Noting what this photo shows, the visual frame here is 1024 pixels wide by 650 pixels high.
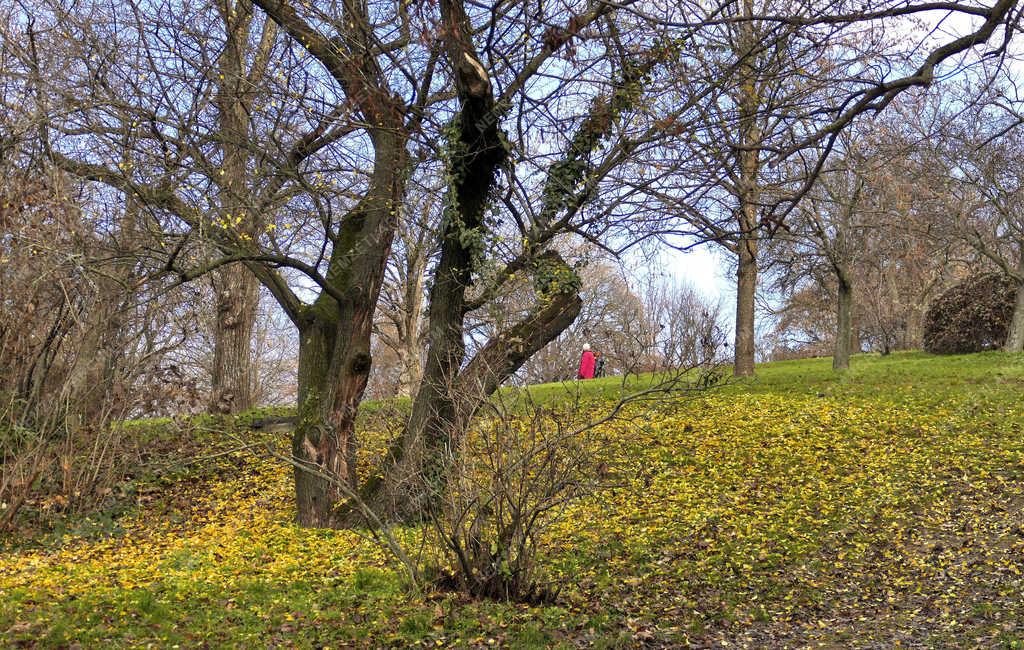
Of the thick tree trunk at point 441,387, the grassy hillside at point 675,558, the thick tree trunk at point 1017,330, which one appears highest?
the thick tree trunk at point 1017,330

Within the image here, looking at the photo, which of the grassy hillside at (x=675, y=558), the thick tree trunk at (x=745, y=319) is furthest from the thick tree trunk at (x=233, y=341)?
the thick tree trunk at (x=745, y=319)

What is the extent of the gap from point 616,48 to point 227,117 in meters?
3.96

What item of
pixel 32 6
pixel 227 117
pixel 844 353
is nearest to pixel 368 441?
pixel 227 117

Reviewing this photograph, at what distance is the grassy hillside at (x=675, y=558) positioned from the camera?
233 inches

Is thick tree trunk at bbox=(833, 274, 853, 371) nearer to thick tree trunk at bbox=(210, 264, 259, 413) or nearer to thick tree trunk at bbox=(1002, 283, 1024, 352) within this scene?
thick tree trunk at bbox=(1002, 283, 1024, 352)

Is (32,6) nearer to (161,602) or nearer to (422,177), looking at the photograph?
(422,177)

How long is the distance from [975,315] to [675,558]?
15.7m

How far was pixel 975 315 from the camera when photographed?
19953 millimetres

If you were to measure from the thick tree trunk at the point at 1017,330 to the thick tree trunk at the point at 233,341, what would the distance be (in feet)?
53.0

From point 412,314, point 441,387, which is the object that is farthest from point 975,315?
point 441,387

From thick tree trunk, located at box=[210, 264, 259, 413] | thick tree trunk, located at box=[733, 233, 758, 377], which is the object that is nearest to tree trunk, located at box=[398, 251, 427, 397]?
thick tree trunk, located at box=[210, 264, 259, 413]

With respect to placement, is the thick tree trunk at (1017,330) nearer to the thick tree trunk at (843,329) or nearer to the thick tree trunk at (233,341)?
the thick tree trunk at (843,329)

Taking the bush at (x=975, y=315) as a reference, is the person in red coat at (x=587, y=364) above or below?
below

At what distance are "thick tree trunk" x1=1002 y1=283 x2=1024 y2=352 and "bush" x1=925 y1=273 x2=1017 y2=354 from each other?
43.1 inches
